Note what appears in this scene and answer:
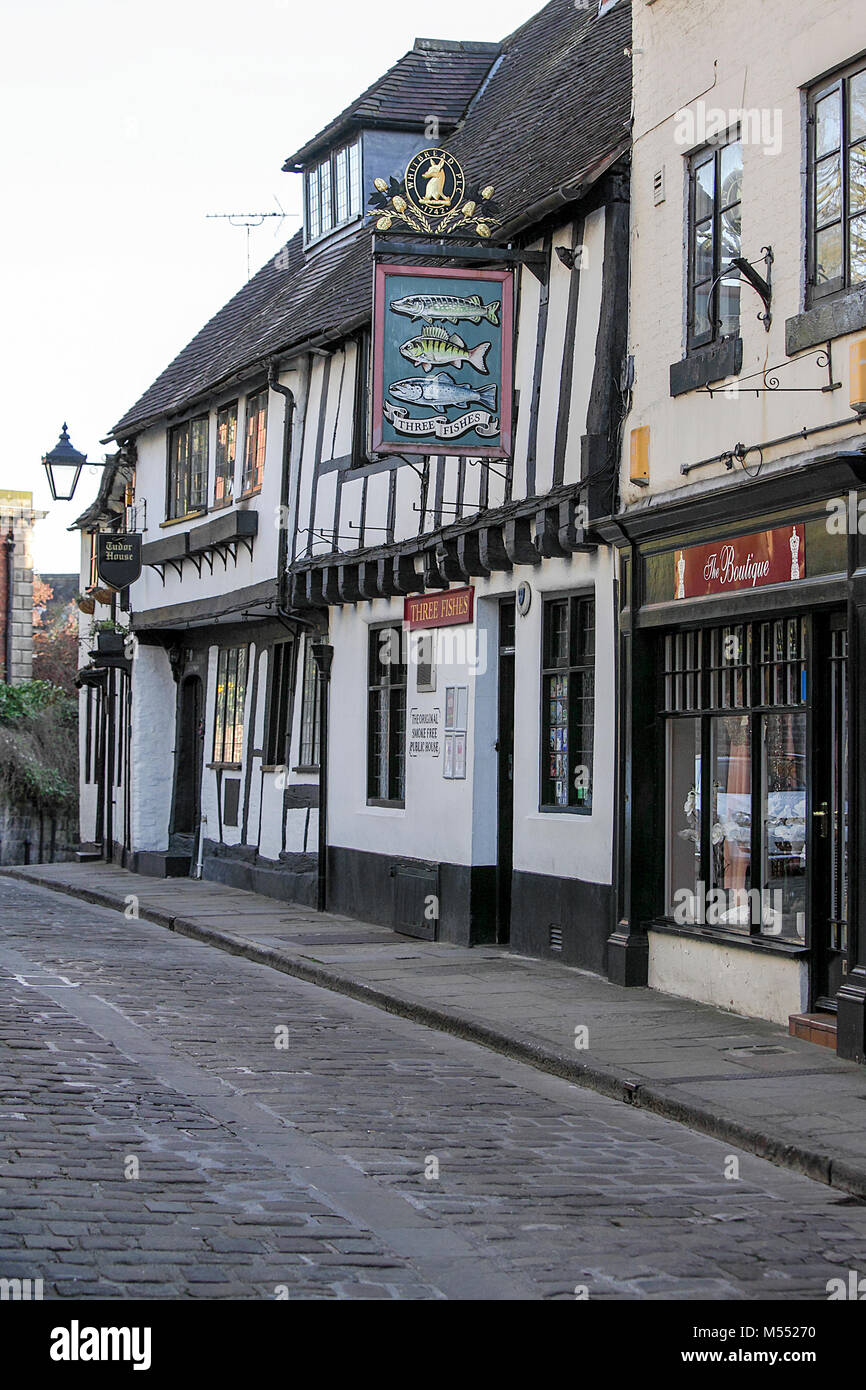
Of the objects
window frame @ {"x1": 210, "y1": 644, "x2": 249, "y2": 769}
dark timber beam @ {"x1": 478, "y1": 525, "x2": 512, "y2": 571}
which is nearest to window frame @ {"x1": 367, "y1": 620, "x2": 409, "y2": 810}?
dark timber beam @ {"x1": 478, "y1": 525, "x2": 512, "y2": 571}

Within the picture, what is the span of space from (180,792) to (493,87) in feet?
36.4

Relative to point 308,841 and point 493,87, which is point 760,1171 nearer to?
point 308,841

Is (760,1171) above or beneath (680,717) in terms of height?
beneath

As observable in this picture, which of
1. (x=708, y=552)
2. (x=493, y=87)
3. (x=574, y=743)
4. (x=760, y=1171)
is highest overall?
(x=493, y=87)

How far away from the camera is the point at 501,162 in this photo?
16844 millimetres

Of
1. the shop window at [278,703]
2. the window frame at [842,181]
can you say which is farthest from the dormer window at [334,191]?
the window frame at [842,181]

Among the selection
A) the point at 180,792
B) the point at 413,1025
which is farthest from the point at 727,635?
the point at 180,792

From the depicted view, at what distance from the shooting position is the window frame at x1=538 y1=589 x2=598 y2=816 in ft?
44.5

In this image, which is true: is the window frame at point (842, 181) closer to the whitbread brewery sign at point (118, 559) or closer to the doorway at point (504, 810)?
the doorway at point (504, 810)

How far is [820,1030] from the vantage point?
33.0 feet

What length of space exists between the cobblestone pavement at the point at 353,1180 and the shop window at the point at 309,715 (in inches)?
352

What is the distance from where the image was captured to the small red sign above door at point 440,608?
1566 centimetres
